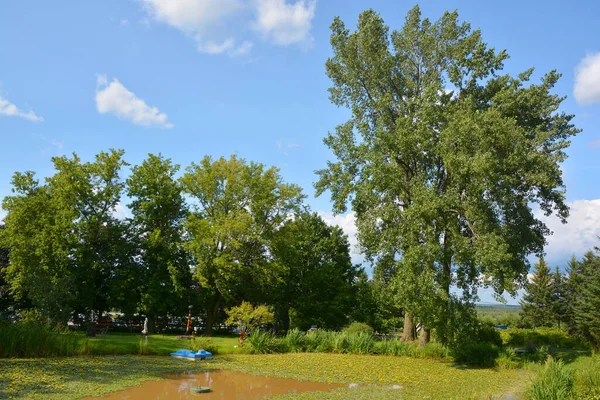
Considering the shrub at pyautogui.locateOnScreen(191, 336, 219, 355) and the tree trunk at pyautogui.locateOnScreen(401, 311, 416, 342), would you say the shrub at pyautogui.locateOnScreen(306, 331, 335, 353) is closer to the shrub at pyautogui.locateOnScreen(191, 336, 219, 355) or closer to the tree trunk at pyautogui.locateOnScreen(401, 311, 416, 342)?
the tree trunk at pyautogui.locateOnScreen(401, 311, 416, 342)

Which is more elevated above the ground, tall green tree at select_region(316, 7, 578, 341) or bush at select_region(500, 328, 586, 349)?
tall green tree at select_region(316, 7, 578, 341)

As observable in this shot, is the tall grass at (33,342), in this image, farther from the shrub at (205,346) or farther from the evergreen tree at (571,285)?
the evergreen tree at (571,285)

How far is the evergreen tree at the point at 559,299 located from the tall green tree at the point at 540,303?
204mm

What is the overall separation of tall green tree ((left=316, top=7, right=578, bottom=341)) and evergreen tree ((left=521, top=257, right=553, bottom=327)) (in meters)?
28.2

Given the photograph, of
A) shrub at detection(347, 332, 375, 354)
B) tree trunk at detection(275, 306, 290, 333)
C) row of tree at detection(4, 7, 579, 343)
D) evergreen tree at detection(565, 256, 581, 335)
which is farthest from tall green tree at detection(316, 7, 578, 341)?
evergreen tree at detection(565, 256, 581, 335)

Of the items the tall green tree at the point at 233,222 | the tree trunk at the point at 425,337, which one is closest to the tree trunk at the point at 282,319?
the tall green tree at the point at 233,222

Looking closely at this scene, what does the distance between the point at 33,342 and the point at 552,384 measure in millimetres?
15193

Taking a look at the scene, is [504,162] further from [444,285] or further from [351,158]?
[351,158]

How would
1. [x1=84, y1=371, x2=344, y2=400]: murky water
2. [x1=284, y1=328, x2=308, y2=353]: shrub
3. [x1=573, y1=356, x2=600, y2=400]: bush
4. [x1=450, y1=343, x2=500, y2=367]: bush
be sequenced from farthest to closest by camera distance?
1. [x1=284, y1=328, x2=308, y2=353]: shrub
2. [x1=450, y1=343, x2=500, y2=367]: bush
3. [x1=84, y1=371, x2=344, y2=400]: murky water
4. [x1=573, y1=356, x2=600, y2=400]: bush

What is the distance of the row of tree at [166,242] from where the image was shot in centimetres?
2828

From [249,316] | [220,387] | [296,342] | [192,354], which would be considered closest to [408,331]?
[296,342]

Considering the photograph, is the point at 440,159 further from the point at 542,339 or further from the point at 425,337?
the point at 542,339

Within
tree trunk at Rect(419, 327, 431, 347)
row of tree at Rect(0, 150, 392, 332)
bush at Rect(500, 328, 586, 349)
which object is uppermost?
row of tree at Rect(0, 150, 392, 332)

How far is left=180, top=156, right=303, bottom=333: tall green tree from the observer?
1113 inches
